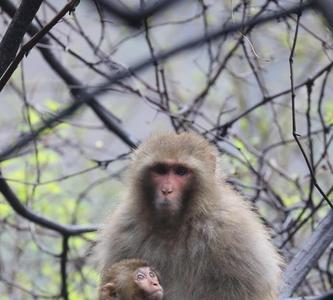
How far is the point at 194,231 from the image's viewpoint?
14.4ft

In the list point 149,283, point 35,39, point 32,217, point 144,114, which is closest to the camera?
point 35,39

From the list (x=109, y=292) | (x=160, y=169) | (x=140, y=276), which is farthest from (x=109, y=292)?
(x=160, y=169)

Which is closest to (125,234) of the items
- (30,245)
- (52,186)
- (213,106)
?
(52,186)

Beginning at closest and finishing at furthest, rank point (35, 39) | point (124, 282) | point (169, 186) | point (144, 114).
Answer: point (35, 39) < point (124, 282) < point (169, 186) < point (144, 114)

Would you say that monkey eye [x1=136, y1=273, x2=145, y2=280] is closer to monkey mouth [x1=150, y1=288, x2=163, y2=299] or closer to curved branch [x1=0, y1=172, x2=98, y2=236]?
monkey mouth [x1=150, y1=288, x2=163, y2=299]

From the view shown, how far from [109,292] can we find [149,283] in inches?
10.7

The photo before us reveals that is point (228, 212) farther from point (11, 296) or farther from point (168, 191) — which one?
point (11, 296)

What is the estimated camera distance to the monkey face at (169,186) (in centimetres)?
424

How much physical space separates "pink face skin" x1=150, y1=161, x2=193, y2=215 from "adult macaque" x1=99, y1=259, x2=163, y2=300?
0.34m

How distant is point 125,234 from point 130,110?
5533 millimetres

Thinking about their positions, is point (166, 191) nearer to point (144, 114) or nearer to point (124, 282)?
point (124, 282)

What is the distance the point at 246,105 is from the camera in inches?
375

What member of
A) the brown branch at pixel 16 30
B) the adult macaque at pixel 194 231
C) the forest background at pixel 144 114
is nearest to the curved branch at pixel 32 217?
the forest background at pixel 144 114

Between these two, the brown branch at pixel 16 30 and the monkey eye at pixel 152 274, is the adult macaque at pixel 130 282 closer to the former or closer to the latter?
the monkey eye at pixel 152 274
